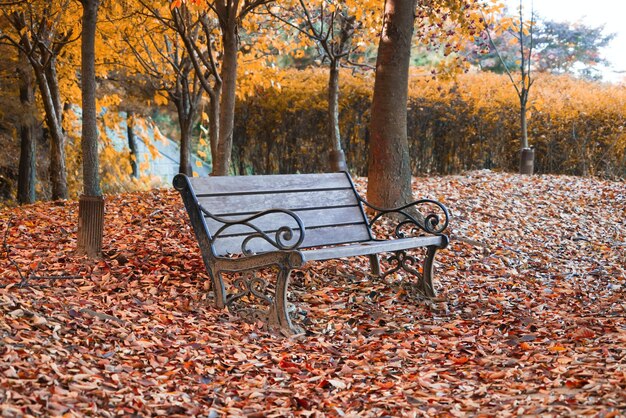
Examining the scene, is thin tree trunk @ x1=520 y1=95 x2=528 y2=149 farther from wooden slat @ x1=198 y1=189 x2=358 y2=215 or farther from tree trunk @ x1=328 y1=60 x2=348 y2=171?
wooden slat @ x1=198 y1=189 x2=358 y2=215

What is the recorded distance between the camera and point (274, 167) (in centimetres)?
1252

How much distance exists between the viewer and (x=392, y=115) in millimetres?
7566

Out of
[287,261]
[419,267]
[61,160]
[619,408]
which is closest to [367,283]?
[419,267]

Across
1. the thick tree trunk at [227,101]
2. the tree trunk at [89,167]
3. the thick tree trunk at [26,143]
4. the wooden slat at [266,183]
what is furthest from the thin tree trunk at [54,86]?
the wooden slat at [266,183]

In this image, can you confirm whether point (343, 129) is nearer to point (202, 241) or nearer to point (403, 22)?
point (403, 22)

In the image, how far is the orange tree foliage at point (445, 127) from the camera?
1202 centimetres

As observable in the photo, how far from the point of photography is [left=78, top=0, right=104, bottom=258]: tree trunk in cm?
562

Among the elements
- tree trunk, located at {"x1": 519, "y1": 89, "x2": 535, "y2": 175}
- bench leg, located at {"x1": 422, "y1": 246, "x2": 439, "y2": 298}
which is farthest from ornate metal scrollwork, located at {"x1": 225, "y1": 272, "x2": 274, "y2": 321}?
tree trunk, located at {"x1": 519, "y1": 89, "x2": 535, "y2": 175}

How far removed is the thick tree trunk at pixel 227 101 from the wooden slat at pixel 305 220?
2.18 m

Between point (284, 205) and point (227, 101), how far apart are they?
2481 mm

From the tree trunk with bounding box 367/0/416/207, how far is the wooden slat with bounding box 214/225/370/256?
175cm

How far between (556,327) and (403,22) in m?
3.86

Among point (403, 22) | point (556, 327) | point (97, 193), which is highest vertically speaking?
point (403, 22)

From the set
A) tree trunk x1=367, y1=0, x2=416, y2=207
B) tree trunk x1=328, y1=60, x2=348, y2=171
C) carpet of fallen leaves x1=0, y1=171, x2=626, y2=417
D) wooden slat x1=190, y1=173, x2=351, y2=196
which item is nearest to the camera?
carpet of fallen leaves x1=0, y1=171, x2=626, y2=417
